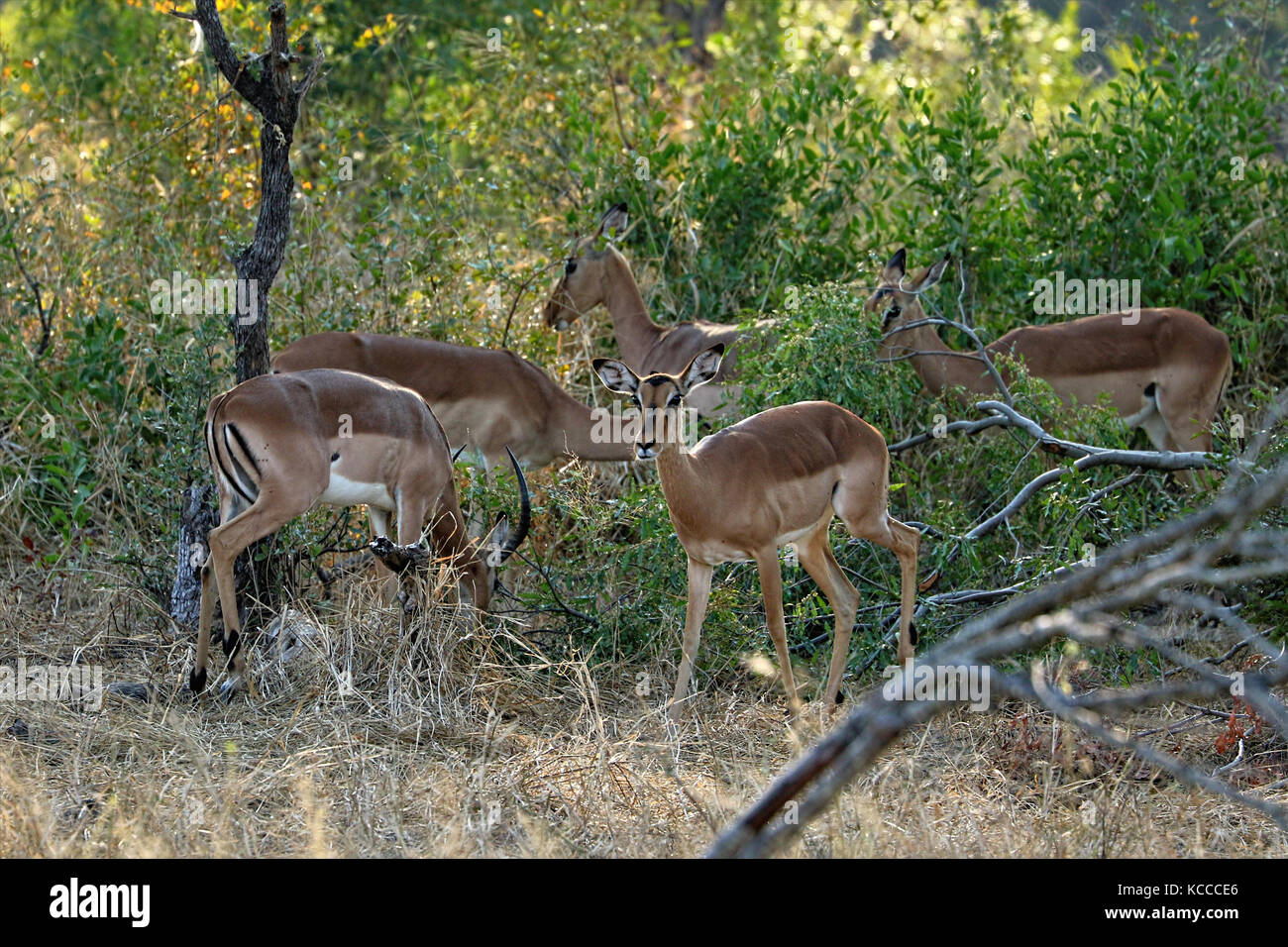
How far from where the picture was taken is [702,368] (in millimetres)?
5566

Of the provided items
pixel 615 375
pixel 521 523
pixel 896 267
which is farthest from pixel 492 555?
pixel 896 267

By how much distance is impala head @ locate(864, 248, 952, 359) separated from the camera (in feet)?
24.4

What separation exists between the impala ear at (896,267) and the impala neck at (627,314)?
1.40 meters

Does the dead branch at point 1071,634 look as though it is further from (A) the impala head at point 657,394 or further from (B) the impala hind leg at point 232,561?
(B) the impala hind leg at point 232,561

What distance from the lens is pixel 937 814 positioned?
14.7 ft

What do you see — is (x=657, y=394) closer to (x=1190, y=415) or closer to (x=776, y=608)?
(x=776, y=608)

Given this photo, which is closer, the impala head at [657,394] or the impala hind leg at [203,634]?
the impala head at [657,394]

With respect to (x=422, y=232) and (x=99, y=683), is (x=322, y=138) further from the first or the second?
(x=99, y=683)

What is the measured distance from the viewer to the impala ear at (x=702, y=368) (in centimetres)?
544

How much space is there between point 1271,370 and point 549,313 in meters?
4.05

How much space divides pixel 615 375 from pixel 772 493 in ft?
2.45

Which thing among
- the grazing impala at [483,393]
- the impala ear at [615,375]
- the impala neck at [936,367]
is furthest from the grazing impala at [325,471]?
the impala neck at [936,367]

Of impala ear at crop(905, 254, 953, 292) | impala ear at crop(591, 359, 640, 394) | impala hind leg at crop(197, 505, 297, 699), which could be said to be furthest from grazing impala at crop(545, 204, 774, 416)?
impala hind leg at crop(197, 505, 297, 699)

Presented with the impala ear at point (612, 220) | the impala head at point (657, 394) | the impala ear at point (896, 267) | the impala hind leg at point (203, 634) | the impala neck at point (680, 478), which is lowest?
the impala hind leg at point (203, 634)
